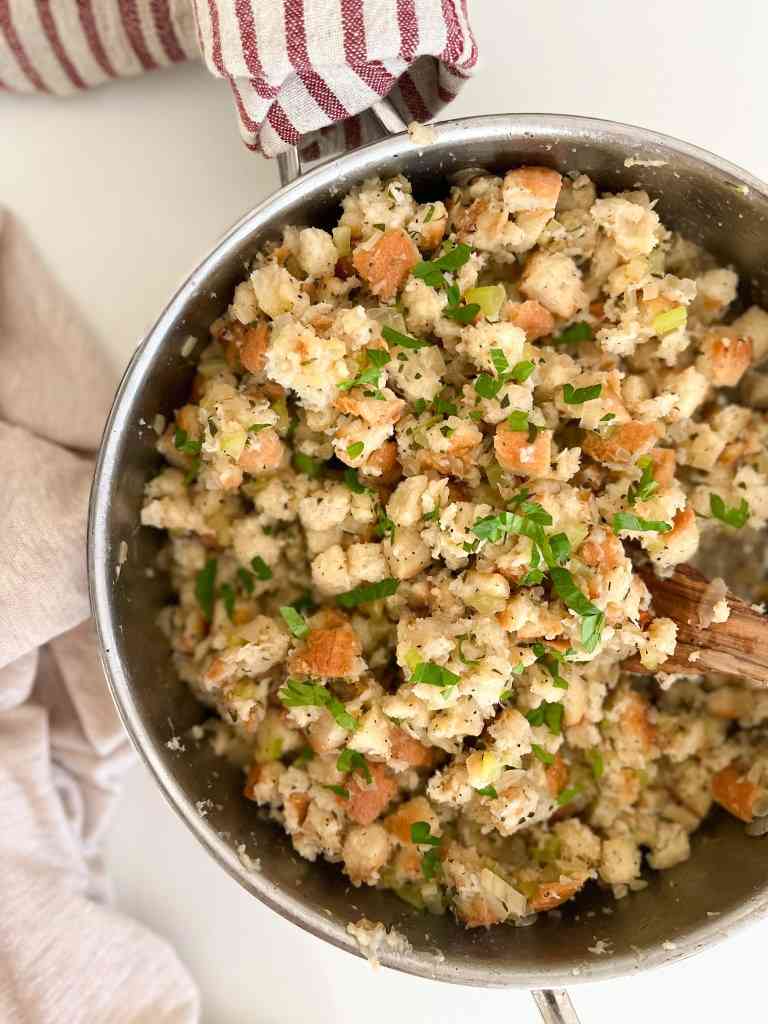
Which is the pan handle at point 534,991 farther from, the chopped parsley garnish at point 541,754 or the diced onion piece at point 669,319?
the diced onion piece at point 669,319

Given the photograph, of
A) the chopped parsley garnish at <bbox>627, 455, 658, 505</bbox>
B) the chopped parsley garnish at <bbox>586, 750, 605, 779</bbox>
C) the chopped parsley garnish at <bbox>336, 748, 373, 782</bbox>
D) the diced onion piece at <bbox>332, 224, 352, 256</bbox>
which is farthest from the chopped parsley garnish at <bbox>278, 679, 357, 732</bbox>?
the diced onion piece at <bbox>332, 224, 352, 256</bbox>

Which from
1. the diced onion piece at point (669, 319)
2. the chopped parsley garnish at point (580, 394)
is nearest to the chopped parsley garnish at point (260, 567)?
the chopped parsley garnish at point (580, 394)

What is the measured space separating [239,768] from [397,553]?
1.45ft

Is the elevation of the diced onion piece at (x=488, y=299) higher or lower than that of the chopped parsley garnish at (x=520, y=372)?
higher

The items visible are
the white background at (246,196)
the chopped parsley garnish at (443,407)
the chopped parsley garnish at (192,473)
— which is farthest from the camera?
the white background at (246,196)

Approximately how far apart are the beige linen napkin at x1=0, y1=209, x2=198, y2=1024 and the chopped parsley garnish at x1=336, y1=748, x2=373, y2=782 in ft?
1.35

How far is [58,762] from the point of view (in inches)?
62.4

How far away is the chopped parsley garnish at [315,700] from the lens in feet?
4.25

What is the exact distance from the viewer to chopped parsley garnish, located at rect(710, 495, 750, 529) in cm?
138

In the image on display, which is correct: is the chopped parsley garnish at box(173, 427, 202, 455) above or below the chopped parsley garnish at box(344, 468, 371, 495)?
above

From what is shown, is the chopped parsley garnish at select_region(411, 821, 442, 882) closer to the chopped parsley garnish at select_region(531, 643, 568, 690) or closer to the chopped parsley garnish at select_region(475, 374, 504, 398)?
the chopped parsley garnish at select_region(531, 643, 568, 690)

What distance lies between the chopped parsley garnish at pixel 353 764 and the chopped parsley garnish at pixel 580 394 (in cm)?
56

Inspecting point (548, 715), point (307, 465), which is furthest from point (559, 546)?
point (307, 465)

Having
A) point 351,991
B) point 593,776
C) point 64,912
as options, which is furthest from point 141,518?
point 351,991
